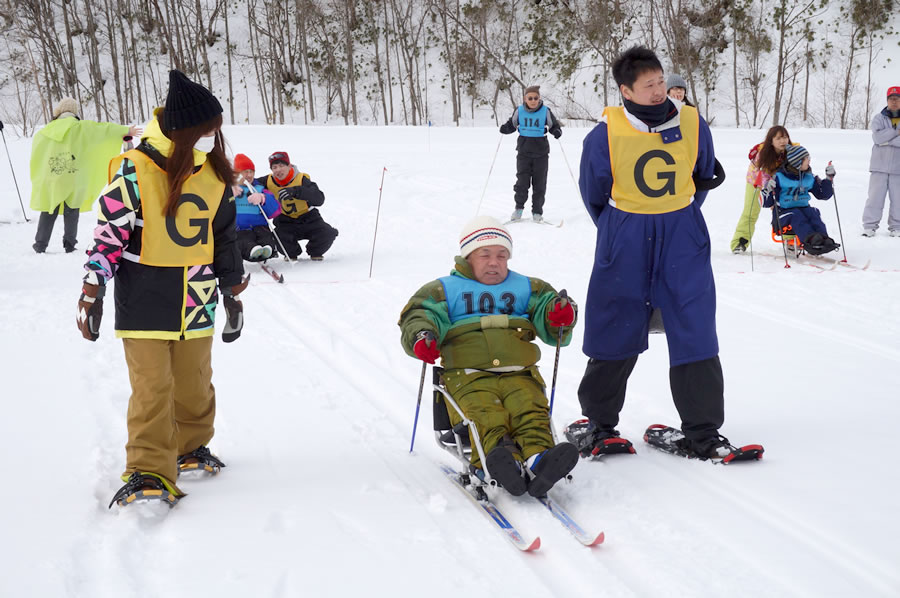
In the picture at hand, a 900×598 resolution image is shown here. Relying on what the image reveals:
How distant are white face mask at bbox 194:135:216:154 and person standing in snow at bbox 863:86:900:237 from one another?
331 inches

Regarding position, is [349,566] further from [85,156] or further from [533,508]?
[85,156]

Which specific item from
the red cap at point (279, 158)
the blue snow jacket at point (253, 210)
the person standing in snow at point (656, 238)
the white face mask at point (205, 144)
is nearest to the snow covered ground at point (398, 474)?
the person standing in snow at point (656, 238)

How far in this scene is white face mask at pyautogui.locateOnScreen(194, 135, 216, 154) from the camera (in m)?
3.06

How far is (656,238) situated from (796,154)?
5.49m

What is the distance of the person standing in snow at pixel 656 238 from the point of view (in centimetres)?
347

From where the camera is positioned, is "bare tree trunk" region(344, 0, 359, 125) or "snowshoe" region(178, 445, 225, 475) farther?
"bare tree trunk" region(344, 0, 359, 125)

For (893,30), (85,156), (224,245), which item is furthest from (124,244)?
(893,30)

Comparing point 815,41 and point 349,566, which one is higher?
point 815,41

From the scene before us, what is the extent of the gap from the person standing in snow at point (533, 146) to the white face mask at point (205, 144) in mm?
7484

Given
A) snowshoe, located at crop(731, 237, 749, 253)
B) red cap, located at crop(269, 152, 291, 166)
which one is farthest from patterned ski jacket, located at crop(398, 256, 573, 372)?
snowshoe, located at crop(731, 237, 749, 253)

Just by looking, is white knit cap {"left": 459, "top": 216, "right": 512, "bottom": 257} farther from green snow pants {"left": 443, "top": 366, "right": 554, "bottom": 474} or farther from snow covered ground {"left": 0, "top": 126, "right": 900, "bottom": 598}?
snow covered ground {"left": 0, "top": 126, "right": 900, "bottom": 598}

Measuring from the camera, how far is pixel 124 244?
298 cm

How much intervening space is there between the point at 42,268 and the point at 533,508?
6.75 meters

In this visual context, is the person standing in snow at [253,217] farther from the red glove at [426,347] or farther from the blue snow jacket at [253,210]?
the red glove at [426,347]
